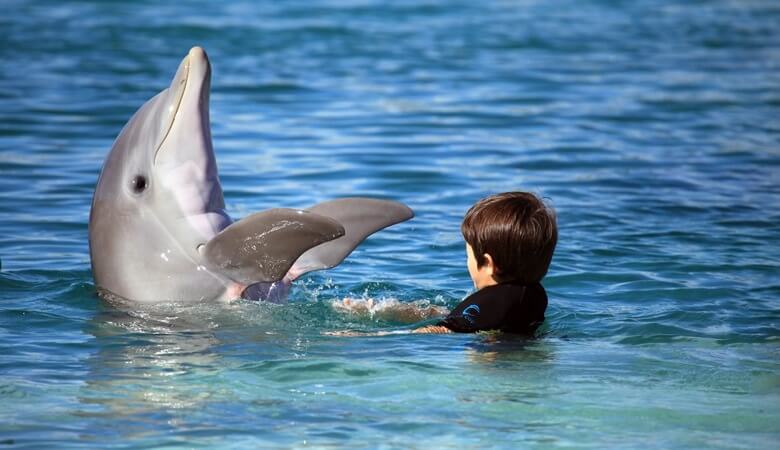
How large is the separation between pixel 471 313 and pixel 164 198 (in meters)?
1.63

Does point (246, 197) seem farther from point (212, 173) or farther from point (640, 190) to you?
point (212, 173)

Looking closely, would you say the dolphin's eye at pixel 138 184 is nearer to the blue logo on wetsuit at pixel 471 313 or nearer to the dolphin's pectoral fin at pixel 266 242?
the dolphin's pectoral fin at pixel 266 242

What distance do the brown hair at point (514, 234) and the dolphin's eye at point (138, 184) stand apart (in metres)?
1.63

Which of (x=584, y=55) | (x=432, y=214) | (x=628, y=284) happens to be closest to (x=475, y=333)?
(x=628, y=284)

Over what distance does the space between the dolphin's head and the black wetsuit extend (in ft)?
4.22

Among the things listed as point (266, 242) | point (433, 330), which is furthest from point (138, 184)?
point (433, 330)

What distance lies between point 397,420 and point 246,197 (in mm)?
5767

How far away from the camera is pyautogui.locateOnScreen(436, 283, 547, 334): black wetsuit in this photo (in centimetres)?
608

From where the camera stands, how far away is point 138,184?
6301 mm

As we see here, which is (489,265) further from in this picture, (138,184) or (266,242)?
(138,184)

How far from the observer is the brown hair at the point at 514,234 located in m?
6.05

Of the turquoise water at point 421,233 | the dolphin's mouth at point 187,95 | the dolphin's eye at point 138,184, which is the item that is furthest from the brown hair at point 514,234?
the dolphin's eye at point 138,184

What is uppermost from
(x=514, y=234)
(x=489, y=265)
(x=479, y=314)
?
(x=514, y=234)

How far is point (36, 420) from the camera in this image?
504 centimetres
